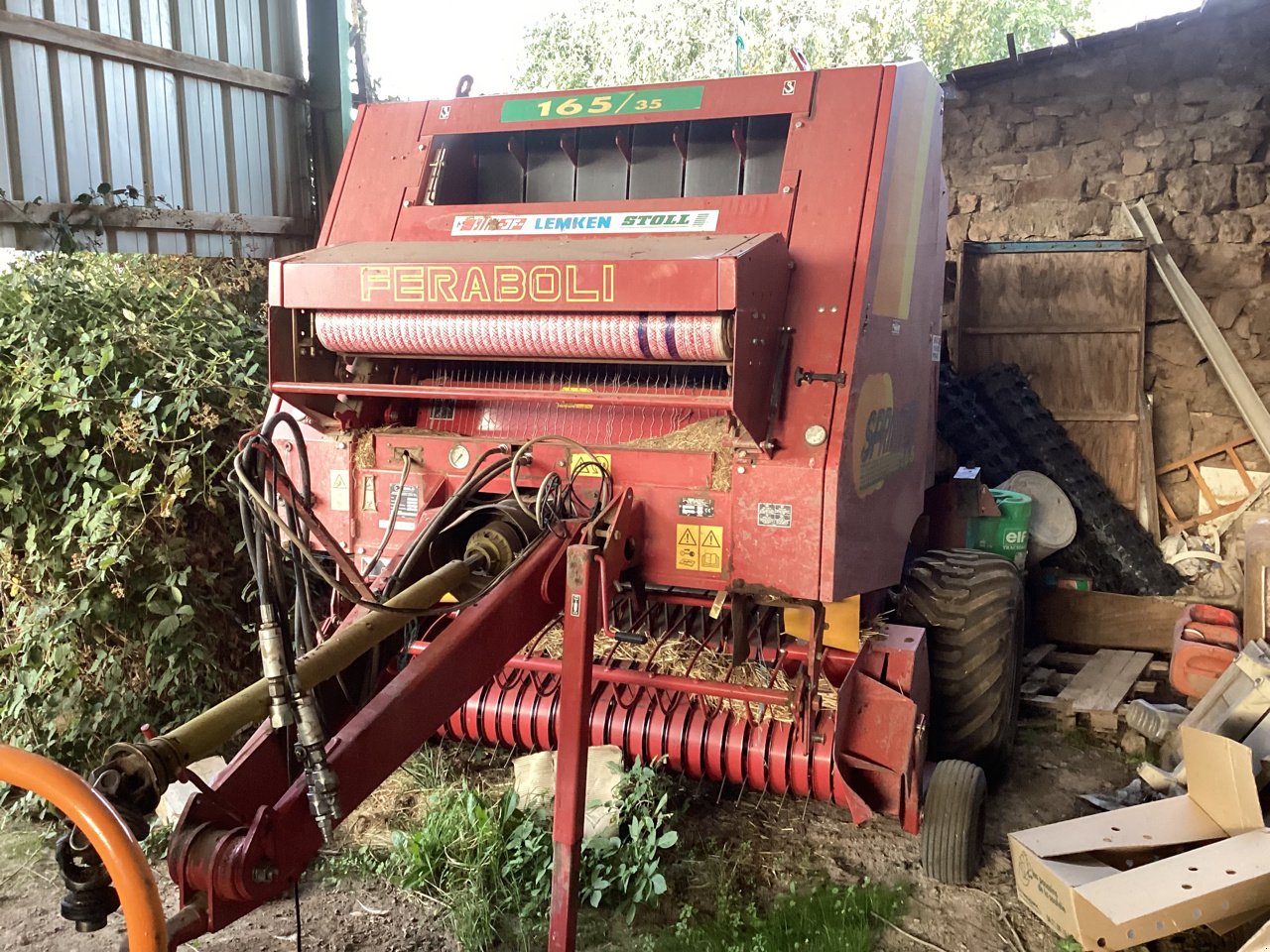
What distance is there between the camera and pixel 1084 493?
5.66 metres

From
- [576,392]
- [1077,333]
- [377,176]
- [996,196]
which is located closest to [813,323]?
[576,392]

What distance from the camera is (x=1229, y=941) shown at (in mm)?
2672

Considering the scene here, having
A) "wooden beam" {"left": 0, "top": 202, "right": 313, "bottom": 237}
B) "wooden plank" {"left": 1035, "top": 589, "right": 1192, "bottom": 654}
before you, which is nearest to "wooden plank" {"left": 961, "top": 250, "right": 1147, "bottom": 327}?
"wooden plank" {"left": 1035, "top": 589, "right": 1192, "bottom": 654}

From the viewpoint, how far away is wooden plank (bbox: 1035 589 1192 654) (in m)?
4.98

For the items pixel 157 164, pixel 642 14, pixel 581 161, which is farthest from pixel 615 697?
pixel 642 14

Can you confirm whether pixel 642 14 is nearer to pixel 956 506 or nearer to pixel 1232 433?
pixel 1232 433

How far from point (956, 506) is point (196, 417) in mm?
3147

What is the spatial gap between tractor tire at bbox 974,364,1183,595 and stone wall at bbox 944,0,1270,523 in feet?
1.91

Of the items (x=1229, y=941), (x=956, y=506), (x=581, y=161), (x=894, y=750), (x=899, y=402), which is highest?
(x=581, y=161)

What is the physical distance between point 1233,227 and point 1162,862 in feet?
15.0

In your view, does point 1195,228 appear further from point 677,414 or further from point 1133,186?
point 677,414

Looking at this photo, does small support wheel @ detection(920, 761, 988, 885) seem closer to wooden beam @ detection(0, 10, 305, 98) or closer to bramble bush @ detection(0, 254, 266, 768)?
bramble bush @ detection(0, 254, 266, 768)

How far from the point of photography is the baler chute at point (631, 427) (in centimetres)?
243

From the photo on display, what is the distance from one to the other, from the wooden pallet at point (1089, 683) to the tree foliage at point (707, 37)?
1308 cm
